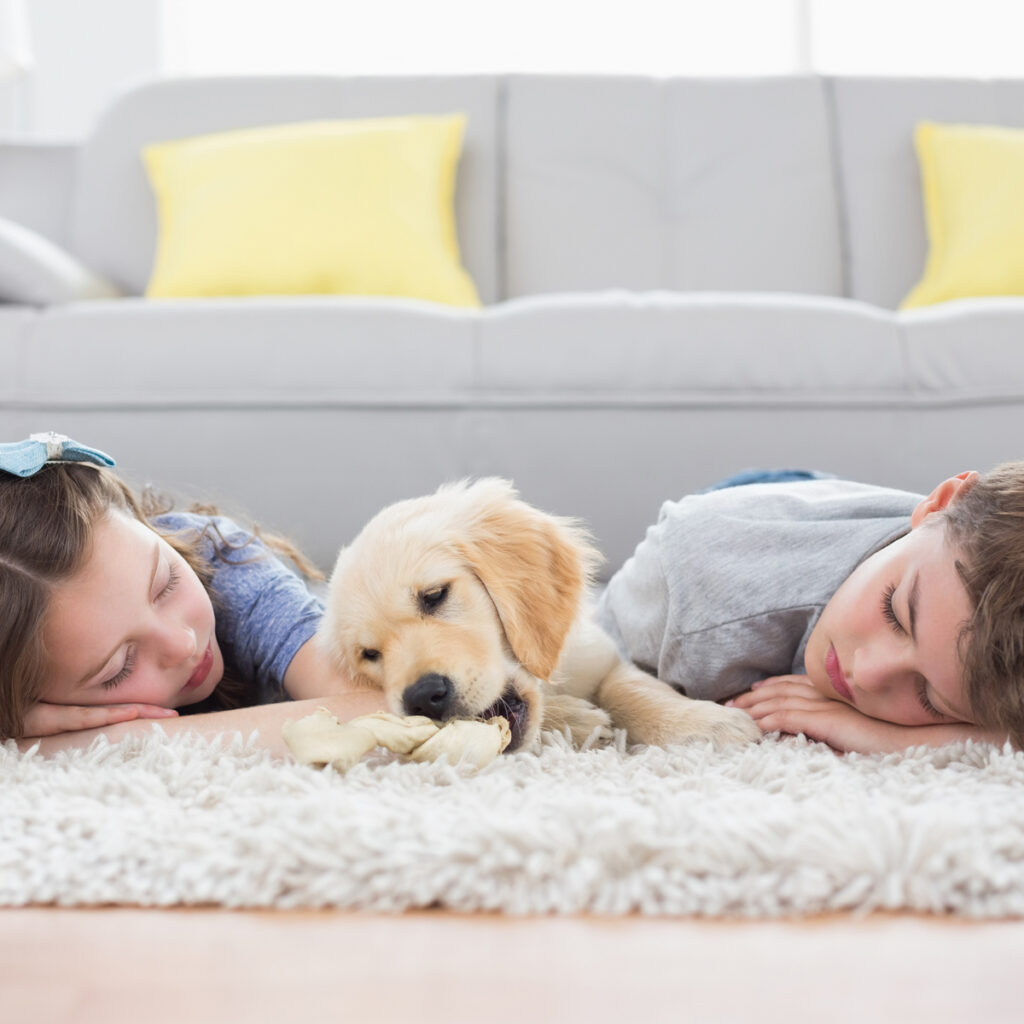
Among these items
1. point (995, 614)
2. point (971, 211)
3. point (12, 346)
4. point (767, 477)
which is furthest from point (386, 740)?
point (971, 211)

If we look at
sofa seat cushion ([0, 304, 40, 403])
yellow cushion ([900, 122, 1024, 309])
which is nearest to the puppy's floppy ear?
sofa seat cushion ([0, 304, 40, 403])

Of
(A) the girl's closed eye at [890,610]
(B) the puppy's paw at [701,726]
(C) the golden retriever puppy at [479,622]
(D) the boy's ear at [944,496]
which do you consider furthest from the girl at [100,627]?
(D) the boy's ear at [944,496]

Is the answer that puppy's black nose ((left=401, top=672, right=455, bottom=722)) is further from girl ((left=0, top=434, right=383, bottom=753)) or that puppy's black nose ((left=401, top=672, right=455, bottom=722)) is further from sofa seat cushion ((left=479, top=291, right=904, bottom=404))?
sofa seat cushion ((left=479, top=291, right=904, bottom=404))

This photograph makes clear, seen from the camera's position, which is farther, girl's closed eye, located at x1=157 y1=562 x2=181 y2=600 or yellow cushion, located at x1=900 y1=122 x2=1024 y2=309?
yellow cushion, located at x1=900 y1=122 x2=1024 y2=309

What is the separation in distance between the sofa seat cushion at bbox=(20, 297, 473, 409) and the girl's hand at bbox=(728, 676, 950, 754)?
0.92 meters

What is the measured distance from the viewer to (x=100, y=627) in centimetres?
123

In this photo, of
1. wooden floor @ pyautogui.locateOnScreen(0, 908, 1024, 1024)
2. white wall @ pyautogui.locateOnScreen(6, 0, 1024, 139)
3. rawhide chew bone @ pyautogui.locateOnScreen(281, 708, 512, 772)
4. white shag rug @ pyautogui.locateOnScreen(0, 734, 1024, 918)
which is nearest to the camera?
wooden floor @ pyautogui.locateOnScreen(0, 908, 1024, 1024)

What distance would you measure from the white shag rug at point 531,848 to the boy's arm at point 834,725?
0.73 ft

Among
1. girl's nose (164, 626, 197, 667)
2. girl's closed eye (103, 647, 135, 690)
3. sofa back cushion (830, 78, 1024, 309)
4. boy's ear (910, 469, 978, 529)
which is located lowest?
girl's closed eye (103, 647, 135, 690)

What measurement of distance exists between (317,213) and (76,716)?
1722 mm

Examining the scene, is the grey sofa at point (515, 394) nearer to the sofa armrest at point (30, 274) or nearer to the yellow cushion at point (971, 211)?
the sofa armrest at point (30, 274)

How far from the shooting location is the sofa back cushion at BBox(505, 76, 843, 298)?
295 cm

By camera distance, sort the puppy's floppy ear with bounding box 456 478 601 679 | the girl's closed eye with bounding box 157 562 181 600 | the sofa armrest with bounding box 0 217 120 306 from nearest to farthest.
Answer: the puppy's floppy ear with bounding box 456 478 601 679
the girl's closed eye with bounding box 157 562 181 600
the sofa armrest with bounding box 0 217 120 306

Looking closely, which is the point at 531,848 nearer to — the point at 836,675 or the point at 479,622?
the point at 479,622
